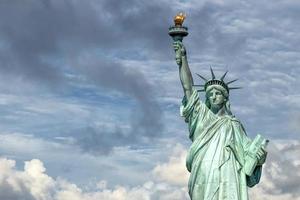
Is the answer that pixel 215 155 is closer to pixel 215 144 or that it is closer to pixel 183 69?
pixel 215 144

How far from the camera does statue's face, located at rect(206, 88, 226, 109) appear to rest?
89.3 feet

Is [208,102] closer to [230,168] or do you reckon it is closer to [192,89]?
[192,89]

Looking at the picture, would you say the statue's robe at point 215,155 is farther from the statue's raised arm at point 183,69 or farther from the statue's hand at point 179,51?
the statue's hand at point 179,51

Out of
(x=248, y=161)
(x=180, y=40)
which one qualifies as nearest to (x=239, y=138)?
(x=248, y=161)

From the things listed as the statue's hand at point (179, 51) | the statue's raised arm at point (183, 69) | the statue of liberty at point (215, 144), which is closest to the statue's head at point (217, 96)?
the statue of liberty at point (215, 144)

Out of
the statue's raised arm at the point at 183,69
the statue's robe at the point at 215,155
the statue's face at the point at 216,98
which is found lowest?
the statue's robe at the point at 215,155

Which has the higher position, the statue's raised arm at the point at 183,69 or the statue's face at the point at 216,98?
the statue's raised arm at the point at 183,69

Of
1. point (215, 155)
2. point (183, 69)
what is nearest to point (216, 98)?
point (183, 69)

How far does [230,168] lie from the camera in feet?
85.4

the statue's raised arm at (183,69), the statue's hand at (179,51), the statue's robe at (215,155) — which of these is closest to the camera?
the statue's robe at (215,155)

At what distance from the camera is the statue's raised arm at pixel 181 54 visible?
27141 mm

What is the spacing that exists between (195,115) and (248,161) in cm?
235

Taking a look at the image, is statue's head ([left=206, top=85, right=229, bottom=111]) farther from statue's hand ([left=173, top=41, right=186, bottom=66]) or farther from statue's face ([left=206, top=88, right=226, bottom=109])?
statue's hand ([left=173, top=41, right=186, bottom=66])

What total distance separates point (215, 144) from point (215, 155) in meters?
0.41
